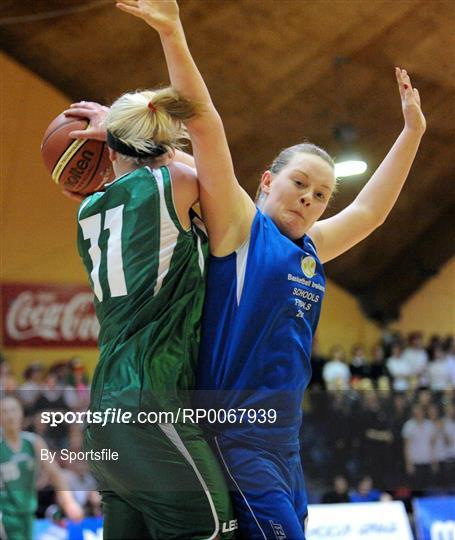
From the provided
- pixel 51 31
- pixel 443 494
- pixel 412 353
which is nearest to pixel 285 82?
pixel 51 31

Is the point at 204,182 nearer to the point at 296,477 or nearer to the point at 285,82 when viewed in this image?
the point at 296,477

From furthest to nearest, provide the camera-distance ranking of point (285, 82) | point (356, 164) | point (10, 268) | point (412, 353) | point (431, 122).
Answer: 1. point (412, 353)
2. point (10, 268)
3. point (285, 82)
4. point (431, 122)
5. point (356, 164)

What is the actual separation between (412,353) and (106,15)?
4237 millimetres

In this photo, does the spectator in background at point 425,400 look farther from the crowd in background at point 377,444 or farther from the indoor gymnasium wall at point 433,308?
the indoor gymnasium wall at point 433,308

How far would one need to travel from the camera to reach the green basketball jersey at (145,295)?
188 centimetres

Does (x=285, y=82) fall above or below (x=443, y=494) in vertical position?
above

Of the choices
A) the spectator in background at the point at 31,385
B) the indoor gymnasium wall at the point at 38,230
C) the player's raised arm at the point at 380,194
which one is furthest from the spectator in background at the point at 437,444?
the player's raised arm at the point at 380,194

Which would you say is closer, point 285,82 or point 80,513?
point 80,513

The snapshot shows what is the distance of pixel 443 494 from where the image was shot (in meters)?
4.49

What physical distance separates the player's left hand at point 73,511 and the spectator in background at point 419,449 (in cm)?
176

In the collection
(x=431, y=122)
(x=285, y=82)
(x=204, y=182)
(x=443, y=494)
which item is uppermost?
(x=285, y=82)

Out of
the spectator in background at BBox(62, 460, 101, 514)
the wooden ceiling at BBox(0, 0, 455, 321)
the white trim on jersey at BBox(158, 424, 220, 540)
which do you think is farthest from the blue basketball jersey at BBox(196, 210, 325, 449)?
the wooden ceiling at BBox(0, 0, 455, 321)

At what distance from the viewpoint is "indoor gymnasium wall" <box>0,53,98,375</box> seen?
18.9 ft

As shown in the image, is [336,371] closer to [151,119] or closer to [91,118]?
[91,118]
